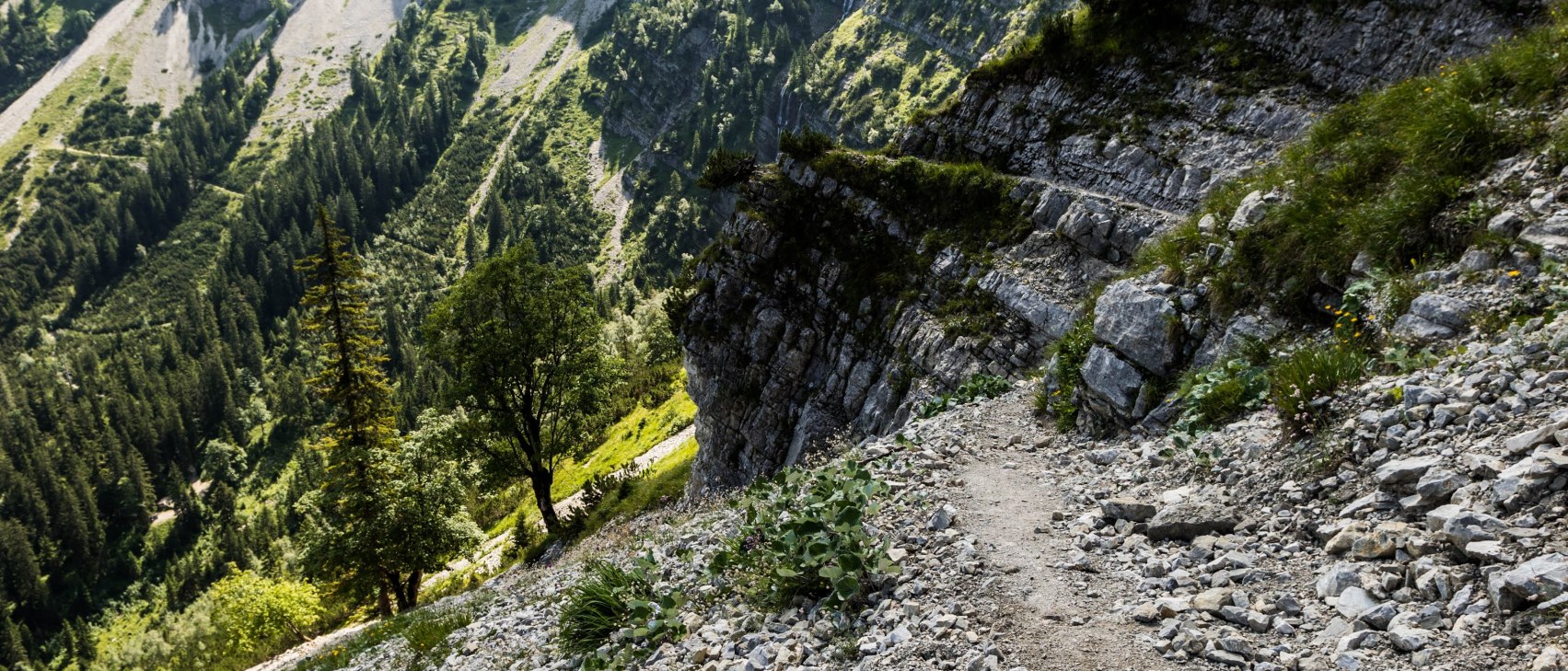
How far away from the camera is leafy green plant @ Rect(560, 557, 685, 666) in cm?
1077

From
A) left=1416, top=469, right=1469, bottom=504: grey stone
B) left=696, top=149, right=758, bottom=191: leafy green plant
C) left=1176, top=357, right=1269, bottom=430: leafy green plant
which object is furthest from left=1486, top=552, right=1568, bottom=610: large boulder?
left=696, top=149, right=758, bottom=191: leafy green plant

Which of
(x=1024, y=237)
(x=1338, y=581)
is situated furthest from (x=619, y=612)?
(x=1024, y=237)

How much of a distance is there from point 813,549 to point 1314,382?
6.94 m

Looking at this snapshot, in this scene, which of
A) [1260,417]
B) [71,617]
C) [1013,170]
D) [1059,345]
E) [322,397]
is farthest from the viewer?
[71,617]

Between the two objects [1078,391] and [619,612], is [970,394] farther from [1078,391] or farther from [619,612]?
[619,612]

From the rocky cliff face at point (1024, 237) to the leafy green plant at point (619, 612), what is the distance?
348 inches

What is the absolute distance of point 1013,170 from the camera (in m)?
28.2

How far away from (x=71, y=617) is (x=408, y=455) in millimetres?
175808

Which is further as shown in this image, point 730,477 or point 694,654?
point 730,477

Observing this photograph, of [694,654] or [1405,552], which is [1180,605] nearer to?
[1405,552]

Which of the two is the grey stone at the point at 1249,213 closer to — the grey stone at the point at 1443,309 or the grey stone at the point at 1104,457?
the grey stone at the point at 1443,309

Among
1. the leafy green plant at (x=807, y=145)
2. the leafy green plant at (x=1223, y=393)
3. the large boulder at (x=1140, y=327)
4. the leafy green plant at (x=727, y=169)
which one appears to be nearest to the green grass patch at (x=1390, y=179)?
the large boulder at (x=1140, y=327)

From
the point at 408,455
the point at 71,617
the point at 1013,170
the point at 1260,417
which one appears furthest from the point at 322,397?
the point at 71,617

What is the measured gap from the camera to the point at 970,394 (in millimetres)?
19625
